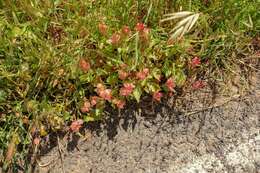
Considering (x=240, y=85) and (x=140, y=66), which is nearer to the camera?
(x=140, y=66)

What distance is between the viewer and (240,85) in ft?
8.20

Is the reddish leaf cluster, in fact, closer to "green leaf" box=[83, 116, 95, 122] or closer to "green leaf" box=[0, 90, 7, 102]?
"green leaf" box=[83, 116, 95, 122]

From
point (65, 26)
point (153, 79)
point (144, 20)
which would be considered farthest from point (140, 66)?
point (65, 26)

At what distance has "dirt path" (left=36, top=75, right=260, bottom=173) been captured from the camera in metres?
2.37

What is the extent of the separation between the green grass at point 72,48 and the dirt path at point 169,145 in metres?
0.14

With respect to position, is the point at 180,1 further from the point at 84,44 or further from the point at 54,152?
the point at 54,152

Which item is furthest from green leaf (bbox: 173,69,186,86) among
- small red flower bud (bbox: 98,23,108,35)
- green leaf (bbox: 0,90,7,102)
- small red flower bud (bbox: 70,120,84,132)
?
green leaf (bbox: 0,90,7,102)

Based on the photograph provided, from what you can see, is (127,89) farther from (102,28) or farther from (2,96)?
(2,96)

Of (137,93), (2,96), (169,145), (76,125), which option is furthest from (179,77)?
(2,96)

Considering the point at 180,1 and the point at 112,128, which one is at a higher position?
the point at 180,1

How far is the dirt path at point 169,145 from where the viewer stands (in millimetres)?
2365

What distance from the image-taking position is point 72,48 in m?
2.36

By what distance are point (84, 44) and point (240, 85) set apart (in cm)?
80

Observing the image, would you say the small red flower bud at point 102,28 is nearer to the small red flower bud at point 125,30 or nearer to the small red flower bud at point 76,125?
the small red flower bud at point 125,30
